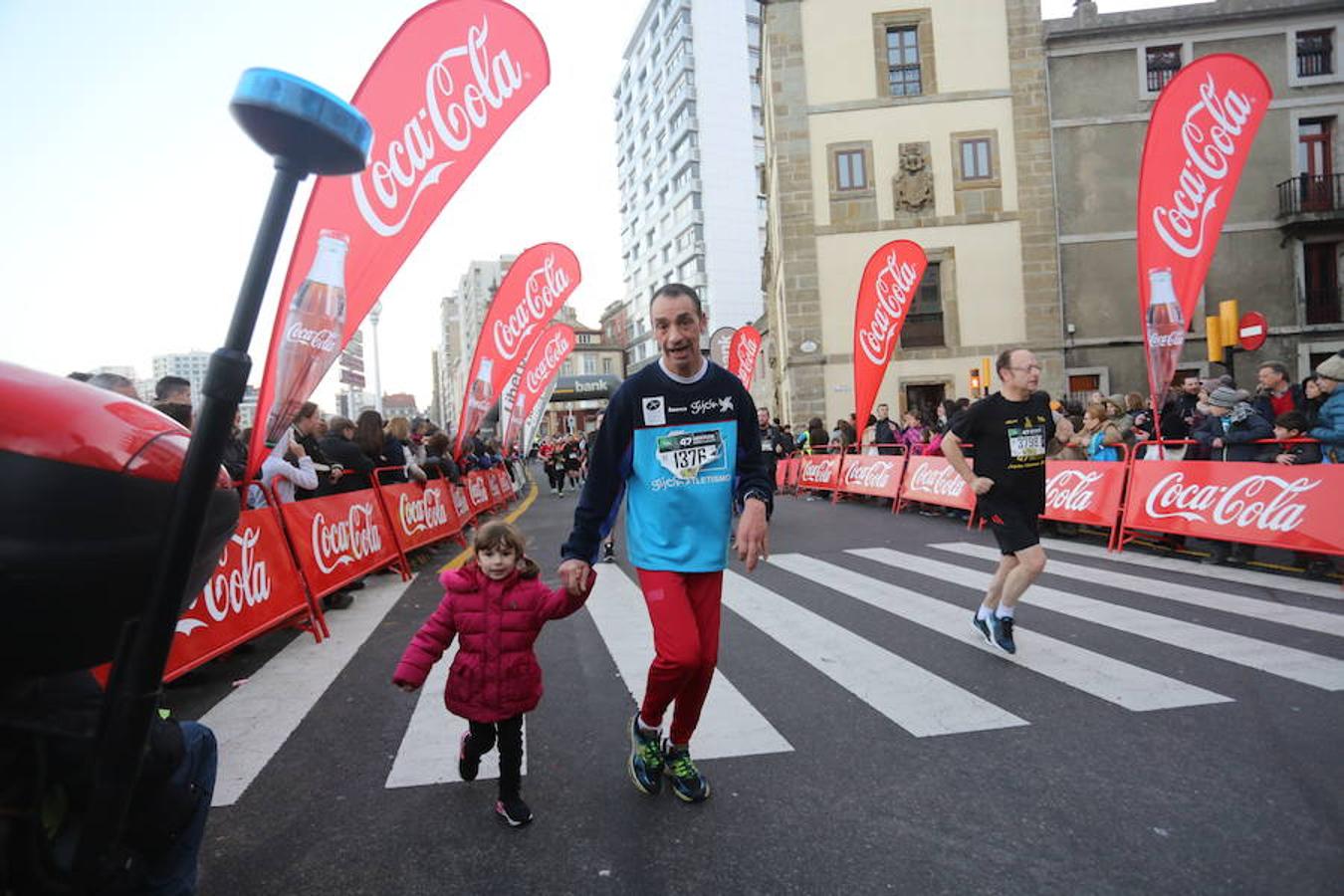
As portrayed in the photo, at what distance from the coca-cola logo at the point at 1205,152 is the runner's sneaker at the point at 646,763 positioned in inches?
371

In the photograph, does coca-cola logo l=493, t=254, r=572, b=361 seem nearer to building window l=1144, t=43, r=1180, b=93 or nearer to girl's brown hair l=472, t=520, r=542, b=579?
girl's brown hair l=472, t=520, r=542, b=579

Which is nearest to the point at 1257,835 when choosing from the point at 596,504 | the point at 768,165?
the point at 596,504

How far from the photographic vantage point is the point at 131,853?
152cm

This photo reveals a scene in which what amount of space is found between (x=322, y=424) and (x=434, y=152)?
10.9 ft

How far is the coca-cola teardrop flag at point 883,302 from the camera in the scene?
15.9 m

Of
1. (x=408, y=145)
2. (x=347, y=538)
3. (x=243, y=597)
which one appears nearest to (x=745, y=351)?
(x=347, y=538)

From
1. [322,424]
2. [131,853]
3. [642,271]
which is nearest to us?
[131,853]

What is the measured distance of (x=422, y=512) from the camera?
10.7 metres

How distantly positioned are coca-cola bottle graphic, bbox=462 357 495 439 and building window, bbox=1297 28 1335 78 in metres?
30.1

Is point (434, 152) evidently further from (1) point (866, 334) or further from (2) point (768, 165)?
(2) point (768, 165)

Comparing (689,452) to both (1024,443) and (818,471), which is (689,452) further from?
(818,471)

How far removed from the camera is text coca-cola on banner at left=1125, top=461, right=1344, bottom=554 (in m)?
7.01

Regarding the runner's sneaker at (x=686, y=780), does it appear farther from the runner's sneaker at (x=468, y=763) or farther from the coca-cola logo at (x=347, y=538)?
the coca-cola logo at (x=347, y=538)

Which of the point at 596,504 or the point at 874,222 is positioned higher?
the point at 874,222
